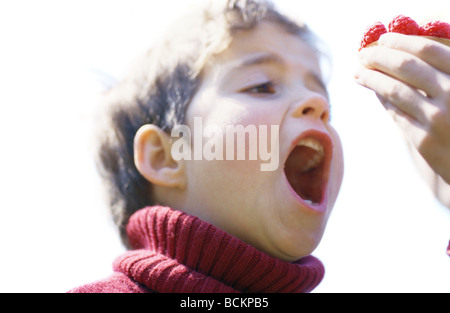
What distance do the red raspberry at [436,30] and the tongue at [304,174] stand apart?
16.0 inches

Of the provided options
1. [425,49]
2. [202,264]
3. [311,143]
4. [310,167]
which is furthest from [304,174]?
[425,49]

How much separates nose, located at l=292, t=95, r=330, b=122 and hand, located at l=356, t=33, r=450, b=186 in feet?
0.68

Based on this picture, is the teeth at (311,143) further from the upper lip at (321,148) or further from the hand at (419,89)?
the hand at (419,89)

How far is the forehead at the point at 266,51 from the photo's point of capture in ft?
4.42

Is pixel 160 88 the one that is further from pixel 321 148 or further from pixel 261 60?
pixel 321 148

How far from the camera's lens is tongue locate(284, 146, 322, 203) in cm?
138

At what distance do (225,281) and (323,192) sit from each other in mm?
343

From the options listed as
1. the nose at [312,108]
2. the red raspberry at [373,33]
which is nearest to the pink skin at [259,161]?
the nose at [312,108]

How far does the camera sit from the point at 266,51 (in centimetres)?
137

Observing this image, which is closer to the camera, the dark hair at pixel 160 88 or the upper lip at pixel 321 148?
the upper lip at pixel 321 148

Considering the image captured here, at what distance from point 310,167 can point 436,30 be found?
0.47m

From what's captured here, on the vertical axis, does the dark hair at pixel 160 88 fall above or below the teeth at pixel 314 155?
above

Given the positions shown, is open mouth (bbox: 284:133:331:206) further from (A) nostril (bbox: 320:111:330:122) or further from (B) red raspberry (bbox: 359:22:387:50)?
(B) red raspberry (bbox: 359:22:387:50)

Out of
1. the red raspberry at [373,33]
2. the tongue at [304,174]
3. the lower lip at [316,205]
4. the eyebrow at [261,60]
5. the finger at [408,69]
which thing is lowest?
the lower lip at [316,205]
